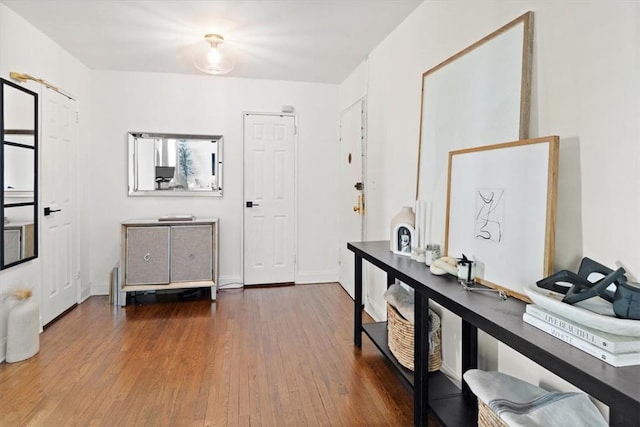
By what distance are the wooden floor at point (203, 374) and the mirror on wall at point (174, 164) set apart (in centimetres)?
139

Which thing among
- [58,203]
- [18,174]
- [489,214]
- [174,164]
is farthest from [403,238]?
[58,203]

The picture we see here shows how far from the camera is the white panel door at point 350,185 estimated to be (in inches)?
149

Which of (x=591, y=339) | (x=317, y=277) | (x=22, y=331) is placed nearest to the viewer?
(x=591, y=339)

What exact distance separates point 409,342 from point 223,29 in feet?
8.79

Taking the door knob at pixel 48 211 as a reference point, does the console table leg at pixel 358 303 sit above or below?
below

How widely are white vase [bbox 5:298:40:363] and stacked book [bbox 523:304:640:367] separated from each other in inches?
120

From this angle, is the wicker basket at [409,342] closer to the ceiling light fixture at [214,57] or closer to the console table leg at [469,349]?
the console table leg at [469,349]

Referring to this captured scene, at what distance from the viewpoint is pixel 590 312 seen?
3.40ft

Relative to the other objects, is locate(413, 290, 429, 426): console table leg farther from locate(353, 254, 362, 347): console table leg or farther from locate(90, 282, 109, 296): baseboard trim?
locate(90, 282, 109, 296): baseboard trim

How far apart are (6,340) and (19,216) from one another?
878 mm

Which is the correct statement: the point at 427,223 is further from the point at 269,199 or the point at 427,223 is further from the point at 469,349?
the point at 269,199

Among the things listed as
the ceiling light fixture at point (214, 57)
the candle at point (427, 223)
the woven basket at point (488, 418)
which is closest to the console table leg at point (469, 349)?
the woven basket at point (488, 418)

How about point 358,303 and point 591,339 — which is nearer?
point 591,339

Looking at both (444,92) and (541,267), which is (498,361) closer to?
(541,267)
